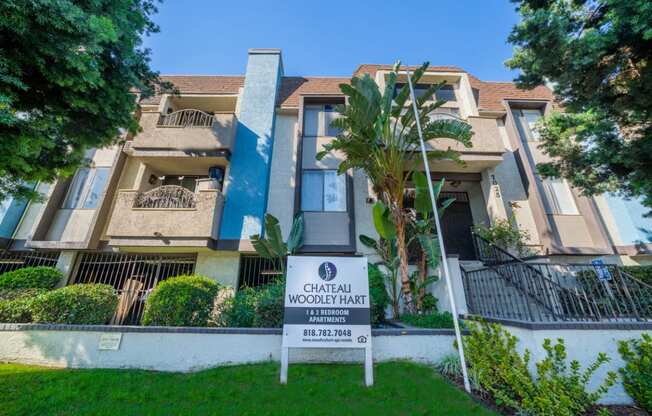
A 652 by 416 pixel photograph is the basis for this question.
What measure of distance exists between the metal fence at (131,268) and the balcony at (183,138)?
436 centimetres

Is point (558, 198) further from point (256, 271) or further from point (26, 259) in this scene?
point (26, 259)

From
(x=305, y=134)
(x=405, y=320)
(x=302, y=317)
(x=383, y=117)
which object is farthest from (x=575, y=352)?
(x=305, y=134)

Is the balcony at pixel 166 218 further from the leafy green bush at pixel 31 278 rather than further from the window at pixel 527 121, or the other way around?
the window at pixel 527 121

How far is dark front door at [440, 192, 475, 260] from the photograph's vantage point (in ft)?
39.7

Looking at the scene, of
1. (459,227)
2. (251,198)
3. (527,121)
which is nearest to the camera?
(251,198)

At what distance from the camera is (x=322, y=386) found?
491 centimetres

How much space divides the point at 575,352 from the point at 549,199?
360 inches

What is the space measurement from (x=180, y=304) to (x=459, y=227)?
38.5ft

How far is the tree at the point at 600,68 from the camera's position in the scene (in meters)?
5.65

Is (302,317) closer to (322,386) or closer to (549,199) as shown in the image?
(322,386)

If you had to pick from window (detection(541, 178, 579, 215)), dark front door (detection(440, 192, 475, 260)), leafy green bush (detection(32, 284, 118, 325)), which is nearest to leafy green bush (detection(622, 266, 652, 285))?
window (detection(541, 178, 579, 215))

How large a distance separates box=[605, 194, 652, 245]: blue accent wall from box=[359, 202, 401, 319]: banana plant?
31.0 ft

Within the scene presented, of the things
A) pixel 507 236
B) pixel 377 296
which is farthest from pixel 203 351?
pixel 507 236

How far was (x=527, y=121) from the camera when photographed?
13375 millimetres
